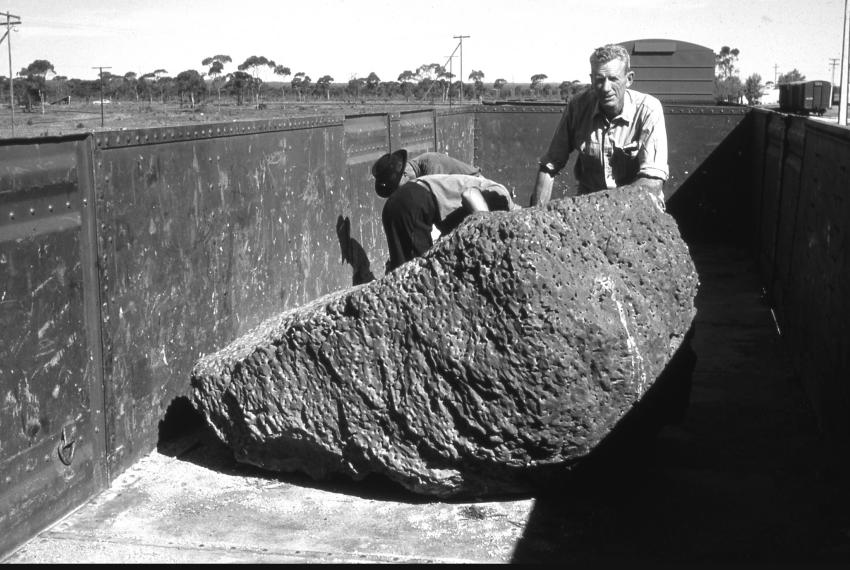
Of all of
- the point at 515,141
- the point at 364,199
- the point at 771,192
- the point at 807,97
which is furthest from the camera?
the point at 807,97

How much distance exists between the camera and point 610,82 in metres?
5.10

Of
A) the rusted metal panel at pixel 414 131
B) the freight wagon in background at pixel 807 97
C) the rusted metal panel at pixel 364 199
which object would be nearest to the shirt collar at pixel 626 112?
the rusted metal panel at pixel 364 199

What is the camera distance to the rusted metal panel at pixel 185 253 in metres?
4.48

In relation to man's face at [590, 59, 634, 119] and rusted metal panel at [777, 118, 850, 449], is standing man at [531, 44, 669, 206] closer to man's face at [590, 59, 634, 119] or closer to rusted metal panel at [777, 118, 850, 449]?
man's face at [590, 59, 634, 119]

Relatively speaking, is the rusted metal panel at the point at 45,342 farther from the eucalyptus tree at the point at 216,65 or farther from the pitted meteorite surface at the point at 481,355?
the eucalyptus tree at the point at 216,65

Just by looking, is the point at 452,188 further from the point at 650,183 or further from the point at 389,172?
the point at 650,183

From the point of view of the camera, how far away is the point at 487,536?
3.93 m

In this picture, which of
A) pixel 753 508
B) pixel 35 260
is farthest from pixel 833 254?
pixel 35 260

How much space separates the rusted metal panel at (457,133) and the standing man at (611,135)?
17.6ft

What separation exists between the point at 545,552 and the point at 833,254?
2.25m

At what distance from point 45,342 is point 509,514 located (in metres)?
1.95

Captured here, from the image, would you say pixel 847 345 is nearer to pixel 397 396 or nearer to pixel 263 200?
pixel 397 396

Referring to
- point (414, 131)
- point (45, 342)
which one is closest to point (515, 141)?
point (414, 131)

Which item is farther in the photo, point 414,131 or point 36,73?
point 36,73
